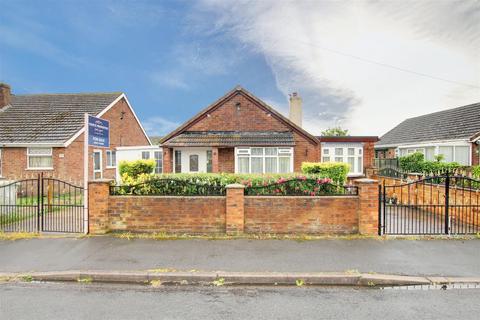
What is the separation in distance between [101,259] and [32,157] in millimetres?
14284

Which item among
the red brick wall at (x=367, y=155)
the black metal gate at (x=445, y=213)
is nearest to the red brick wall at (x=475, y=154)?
the red brick wall at (x=367, y=155)

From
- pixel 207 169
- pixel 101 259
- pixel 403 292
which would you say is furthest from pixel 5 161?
pixel 403 292

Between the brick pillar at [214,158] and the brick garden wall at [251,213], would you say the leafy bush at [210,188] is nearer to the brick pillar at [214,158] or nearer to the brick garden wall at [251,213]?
the brick garden wall at [251,213]

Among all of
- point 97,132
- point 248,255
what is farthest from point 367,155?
point 97,132

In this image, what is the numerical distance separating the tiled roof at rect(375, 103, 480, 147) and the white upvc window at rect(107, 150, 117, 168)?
2389 centimetres

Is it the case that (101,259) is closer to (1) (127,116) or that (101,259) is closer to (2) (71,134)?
(2) (71,134)

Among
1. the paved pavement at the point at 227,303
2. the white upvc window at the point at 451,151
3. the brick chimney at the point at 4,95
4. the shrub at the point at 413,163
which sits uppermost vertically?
the brick chimney at the point at 4,95

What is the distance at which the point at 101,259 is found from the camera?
5461mm

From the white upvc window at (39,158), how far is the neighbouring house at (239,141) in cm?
640

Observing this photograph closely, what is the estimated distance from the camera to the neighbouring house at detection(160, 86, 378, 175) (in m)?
16.3

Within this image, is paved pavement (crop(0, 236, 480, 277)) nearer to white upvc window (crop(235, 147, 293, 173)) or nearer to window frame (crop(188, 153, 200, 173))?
white upvc window (crop(235, 147, 293, 173))

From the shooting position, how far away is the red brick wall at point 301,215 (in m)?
6.89

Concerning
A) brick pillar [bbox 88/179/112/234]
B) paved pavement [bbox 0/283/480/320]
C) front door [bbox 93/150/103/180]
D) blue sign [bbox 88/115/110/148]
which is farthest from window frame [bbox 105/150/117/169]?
paved pavement [bbox 0/283/480/320]

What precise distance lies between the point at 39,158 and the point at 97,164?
3330 millimetres
